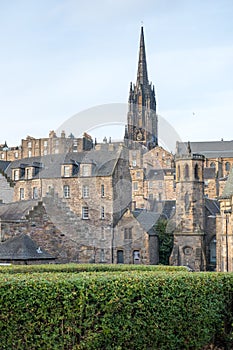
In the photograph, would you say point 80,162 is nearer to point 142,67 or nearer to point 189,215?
point 189,215

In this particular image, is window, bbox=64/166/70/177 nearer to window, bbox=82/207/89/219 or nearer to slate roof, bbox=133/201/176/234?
window, bbox=82/207/89/219

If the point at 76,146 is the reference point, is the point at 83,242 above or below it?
below

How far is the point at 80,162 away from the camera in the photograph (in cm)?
5697

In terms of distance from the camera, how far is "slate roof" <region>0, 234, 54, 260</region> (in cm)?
3416

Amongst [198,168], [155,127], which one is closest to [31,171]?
[198,168]

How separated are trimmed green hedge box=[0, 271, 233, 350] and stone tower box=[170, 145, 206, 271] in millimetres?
32898

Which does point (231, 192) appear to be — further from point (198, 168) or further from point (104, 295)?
point (104, 295)

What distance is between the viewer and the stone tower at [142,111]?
118m

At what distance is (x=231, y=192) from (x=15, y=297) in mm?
32037

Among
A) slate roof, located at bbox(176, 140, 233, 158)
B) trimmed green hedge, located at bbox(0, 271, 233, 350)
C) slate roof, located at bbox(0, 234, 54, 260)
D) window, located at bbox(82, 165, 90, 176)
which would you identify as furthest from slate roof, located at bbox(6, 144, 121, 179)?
slate roof, located at bbox(176, 140, 233, 158)

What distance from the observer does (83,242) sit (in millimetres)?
48250

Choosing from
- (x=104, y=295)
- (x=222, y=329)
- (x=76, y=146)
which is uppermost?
(x=76, y=146)

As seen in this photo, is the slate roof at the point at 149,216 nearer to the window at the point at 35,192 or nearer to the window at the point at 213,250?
the window at the point at 213,250

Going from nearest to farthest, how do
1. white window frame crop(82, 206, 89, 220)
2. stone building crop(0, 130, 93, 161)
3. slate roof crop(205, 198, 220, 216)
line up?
white window frame crop(82, 206, 89, 220), slate roof crop(205, 198, 220, 216), stone building crop(0, 130, 93, 161)
